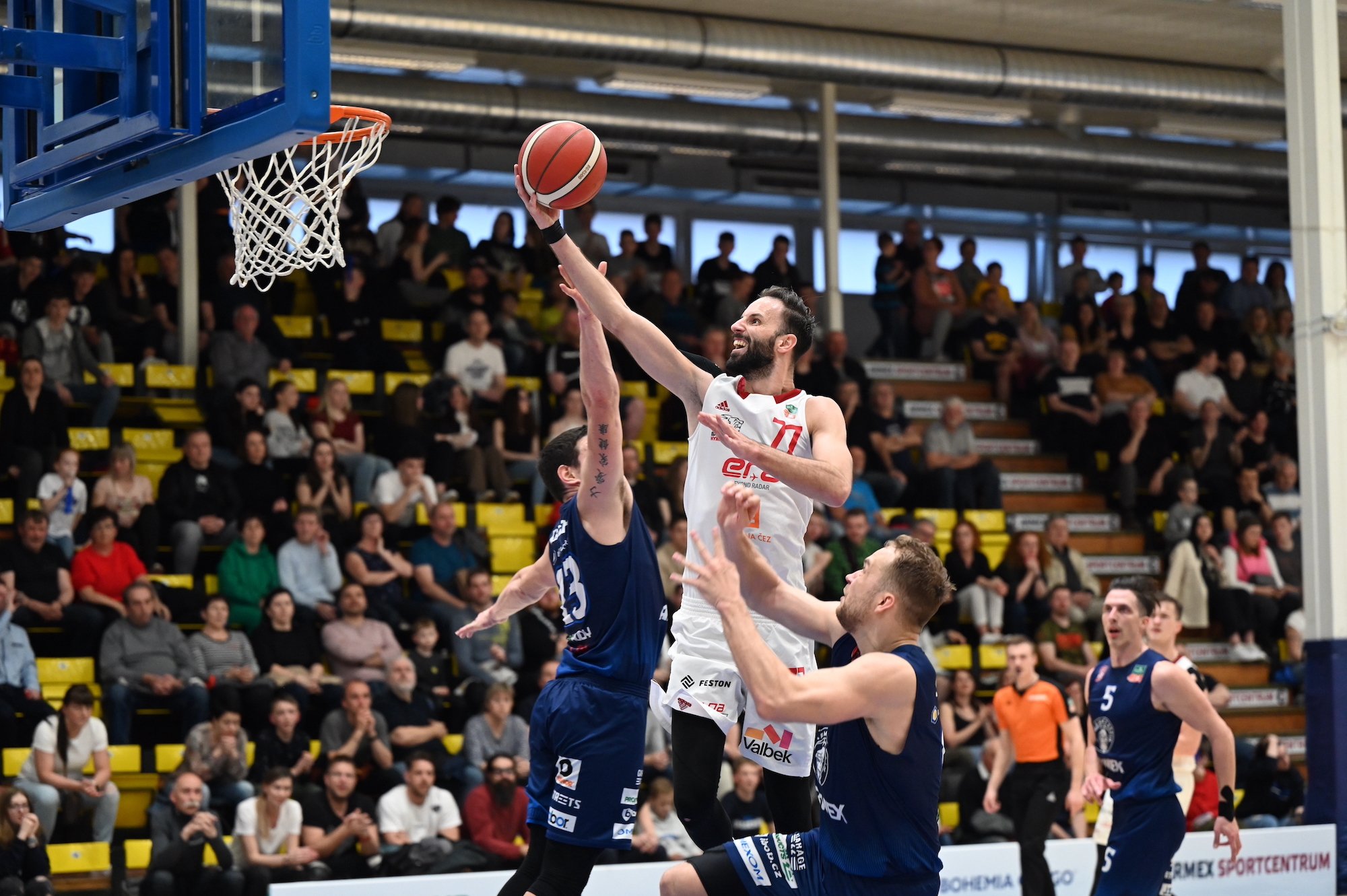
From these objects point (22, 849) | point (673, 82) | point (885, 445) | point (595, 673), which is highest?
point (673, 82)

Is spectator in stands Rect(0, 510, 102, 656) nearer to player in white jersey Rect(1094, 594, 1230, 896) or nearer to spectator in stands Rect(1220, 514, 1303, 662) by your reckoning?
player in white jersey Rect(1094, 594, 1230, 896)

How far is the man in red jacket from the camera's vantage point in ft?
35.7

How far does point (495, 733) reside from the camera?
11523mm

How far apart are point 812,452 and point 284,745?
245 inches

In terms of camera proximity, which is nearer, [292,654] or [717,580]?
[717,580]

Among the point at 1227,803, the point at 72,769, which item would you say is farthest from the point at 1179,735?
the point at 72,769

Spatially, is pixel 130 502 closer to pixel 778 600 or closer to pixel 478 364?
pixel 478 364

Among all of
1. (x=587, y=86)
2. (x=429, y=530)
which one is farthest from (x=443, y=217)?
(x=429, y=530)

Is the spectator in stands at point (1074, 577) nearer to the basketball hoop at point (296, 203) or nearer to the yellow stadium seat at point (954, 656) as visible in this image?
the yellow stadium seat at point (954, 656)

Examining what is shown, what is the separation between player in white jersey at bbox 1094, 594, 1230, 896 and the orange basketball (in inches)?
148

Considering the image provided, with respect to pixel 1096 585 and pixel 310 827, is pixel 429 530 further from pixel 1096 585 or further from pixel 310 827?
pixel 1096 585

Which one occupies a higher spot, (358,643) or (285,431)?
(285,431)

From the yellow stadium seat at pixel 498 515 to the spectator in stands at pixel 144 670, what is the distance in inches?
129

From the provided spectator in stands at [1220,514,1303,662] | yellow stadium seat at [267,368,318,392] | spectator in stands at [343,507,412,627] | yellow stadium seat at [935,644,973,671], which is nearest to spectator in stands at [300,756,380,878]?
spectator in stands at [343,507,412,627]
